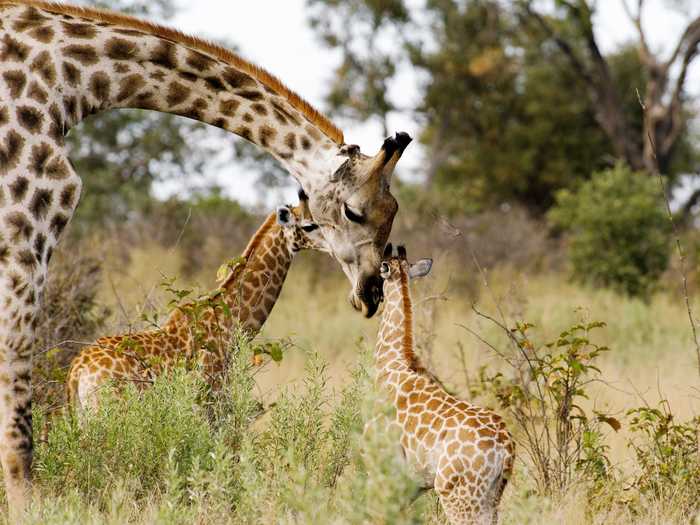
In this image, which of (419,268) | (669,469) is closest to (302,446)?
(419,268)

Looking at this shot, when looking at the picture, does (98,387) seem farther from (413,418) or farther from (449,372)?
(449,372)

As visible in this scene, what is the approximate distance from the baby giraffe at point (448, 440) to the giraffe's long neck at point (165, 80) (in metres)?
1.23

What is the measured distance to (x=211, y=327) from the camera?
6461mm

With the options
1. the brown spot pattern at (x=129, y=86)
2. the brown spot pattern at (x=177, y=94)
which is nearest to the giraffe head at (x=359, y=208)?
the brown spot pattern at (x=177, y=94)

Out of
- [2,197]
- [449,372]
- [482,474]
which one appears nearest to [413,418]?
[482,474]

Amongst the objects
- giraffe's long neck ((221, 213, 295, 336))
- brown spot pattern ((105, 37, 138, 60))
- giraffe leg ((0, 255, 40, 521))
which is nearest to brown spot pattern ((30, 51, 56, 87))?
brown spot pattern ((105, 37, 138, 60))

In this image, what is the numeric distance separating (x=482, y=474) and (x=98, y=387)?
7.20 ft

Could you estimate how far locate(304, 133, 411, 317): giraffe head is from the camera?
18.6 ft

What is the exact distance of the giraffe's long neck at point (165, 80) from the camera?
579 centimetres

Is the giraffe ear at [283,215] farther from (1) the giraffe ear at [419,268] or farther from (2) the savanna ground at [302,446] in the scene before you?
(1) the giraffe ear at [419,268]

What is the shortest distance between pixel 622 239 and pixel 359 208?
12.5 m

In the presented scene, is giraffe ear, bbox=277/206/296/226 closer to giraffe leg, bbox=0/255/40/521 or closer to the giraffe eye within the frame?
the giraffe eye

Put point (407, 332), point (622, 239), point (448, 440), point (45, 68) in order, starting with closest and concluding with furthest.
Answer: point (448, 440)
point (45, 68)
point (407, 332)
point (622, 239)

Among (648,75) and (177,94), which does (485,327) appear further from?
(648,75)
